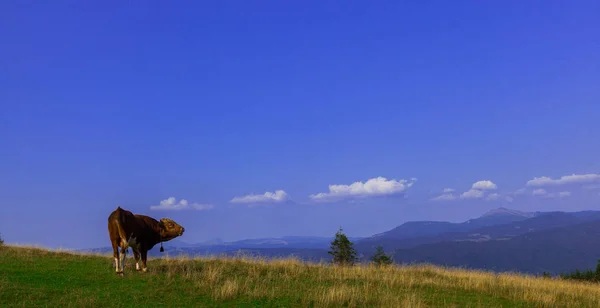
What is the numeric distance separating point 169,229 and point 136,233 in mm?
2076

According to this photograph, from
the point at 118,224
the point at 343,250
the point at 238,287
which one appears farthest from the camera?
the point at 343,250

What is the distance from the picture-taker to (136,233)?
17.4m

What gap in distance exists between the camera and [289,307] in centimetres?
1313

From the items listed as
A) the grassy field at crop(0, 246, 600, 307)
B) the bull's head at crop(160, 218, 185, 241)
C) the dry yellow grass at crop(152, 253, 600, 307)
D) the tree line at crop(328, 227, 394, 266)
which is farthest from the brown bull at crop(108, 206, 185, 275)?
the tree line at crop(328, 227, 394, 266)

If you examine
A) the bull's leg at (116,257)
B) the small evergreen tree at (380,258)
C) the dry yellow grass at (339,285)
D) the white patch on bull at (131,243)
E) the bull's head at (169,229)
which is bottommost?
the small evergreen tree at (380,258)

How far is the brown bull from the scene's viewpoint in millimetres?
16625

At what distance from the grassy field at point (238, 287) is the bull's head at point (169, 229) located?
1.38 m

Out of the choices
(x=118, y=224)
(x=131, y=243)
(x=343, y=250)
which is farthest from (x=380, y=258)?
(x=118, y=224)

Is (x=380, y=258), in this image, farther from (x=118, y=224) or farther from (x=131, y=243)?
(x=118, y=224)

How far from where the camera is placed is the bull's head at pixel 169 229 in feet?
62.9

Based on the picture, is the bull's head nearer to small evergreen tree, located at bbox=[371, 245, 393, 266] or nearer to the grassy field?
the grassy field

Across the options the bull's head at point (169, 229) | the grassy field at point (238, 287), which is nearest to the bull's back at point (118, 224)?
the grassy field at point (238, 287)

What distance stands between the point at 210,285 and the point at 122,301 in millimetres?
3300

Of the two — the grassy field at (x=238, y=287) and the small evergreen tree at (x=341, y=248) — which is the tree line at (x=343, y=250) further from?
the grassy field at (x=238, y=287)
